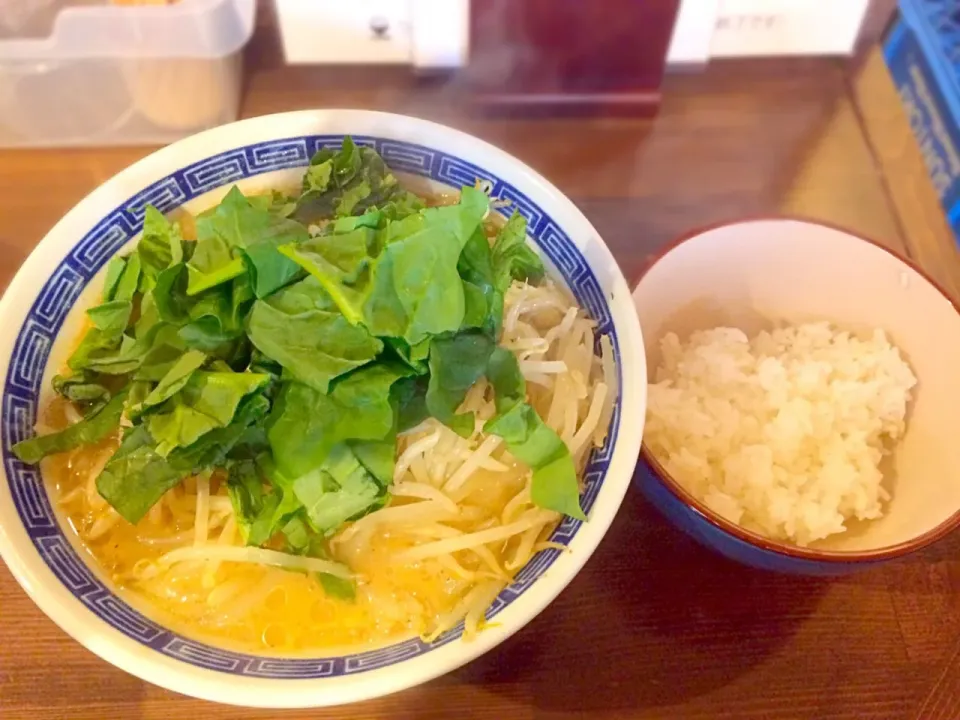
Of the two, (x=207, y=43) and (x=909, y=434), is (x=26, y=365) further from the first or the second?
(x=909, y=434)

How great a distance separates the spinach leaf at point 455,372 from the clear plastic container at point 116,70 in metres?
0.73

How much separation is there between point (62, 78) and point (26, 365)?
613mm

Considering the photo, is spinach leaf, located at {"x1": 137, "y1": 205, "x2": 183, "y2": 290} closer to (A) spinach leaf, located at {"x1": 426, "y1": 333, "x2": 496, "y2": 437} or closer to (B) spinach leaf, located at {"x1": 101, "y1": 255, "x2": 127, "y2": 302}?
(B) spinach leaf, located at {"x1": 101, "y1": 255, "x2": 127, "y2": 302}

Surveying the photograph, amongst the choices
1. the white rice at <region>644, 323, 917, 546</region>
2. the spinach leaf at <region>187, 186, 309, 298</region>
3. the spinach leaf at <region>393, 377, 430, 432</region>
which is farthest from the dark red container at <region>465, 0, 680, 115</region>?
the spinach leaf at <region>393, 377, 430, 432</region>

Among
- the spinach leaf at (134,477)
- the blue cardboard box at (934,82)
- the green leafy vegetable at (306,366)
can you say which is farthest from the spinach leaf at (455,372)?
the blue cardboard box at (934,82)

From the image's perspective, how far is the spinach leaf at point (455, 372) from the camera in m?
0.84

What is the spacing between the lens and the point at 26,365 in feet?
3.12

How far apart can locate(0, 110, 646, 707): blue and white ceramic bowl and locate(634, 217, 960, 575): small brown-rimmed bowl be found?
0.45 ft

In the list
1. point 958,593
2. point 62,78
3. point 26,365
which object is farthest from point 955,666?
point 62,78

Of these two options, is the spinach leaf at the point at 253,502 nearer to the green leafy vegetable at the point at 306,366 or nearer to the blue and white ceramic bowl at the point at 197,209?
the green leafy vegetable at the point at 306,366

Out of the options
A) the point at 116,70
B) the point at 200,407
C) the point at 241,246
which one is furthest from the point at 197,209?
the point at 116,70

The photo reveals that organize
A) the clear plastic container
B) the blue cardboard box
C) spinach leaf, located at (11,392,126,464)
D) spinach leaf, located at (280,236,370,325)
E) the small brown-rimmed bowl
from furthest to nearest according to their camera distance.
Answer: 1. the blue cardboard box
2. the clear plastic container
3. the small brown-rimmed bowl
4. spinach leaf, located at (11,392,126,464)
5. spinach leaf, located at (280,236,370,325)

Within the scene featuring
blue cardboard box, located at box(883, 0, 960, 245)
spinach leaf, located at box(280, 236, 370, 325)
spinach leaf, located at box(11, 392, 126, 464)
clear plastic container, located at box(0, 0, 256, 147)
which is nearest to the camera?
spinach leaf, located at box(280, 236, 370, 325)

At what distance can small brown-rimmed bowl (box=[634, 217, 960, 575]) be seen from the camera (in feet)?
3.37
